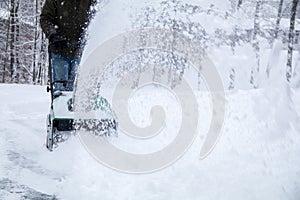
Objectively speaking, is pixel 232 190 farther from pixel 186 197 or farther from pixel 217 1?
pixel 217 1

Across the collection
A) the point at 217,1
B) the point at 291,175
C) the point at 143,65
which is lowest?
the point at 291,175

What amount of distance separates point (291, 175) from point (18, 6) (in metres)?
21.1

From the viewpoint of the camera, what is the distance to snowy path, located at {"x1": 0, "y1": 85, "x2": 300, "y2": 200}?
2805 millimetres

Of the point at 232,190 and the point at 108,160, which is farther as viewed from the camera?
the point at 108,160

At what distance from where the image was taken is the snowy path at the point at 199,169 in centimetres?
280

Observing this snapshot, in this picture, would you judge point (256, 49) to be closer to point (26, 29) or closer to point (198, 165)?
→ point (198, 165)

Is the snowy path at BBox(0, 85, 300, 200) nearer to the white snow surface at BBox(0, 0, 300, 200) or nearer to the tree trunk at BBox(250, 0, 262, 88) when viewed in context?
the white snow surface at BBox(0, 0, 300, 200)

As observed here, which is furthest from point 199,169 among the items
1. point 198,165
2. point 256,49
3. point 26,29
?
point 26,29

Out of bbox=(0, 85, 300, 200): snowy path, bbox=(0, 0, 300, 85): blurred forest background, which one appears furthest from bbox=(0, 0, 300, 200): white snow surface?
bbox=(0, 0, 300, 85): blurred forest background

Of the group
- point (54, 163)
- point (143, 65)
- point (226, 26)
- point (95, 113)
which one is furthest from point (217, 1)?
point (54, 163)

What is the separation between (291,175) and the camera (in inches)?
114

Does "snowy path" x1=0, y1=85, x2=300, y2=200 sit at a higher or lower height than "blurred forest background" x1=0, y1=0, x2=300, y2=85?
lower

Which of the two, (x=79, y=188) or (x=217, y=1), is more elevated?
(x=217, y=1)

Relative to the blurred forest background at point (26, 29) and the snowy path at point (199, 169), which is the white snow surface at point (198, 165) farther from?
the blurred forest background at point (26, 29)
